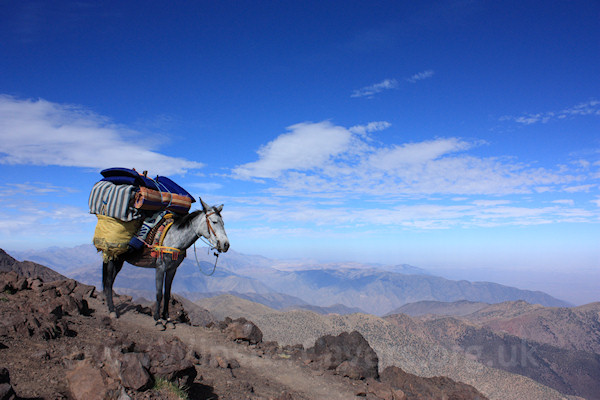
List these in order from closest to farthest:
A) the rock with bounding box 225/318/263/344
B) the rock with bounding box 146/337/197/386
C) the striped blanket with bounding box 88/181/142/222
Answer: the rock with bounding box 146/337/197/386
the striped blanket with bounding box 88/181/142/222
the rock with bounding box 225/318/263/344

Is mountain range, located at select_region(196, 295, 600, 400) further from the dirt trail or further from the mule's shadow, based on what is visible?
the mule's shadow

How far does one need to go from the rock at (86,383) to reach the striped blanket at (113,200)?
19.3ft

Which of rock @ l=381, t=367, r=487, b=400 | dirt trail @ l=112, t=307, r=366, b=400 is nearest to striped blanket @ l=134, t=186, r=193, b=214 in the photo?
dirt trail @ l=112, t=307, r=366, b=400

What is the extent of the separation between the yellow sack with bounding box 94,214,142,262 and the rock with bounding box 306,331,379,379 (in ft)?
21.3

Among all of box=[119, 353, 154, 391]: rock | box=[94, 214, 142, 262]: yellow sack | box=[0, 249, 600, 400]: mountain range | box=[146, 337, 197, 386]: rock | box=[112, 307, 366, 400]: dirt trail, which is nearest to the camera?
box=[119, 353, 154, 391]: rock

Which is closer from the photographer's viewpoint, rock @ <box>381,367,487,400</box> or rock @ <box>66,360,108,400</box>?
rock @ <box>66,360,108,400</box>

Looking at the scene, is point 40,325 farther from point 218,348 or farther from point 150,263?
point 218,348

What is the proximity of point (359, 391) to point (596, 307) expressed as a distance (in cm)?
13200

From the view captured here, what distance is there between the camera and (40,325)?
21.9ft

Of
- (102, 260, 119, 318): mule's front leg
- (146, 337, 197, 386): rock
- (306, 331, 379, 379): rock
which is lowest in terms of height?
(306, 331, 379, 379): rock

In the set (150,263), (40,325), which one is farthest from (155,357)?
(150,263)

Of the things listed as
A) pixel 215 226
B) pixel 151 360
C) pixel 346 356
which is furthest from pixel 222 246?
pixel 346 356

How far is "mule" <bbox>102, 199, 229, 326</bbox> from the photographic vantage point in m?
9.88

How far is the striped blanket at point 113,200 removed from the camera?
937 cm
